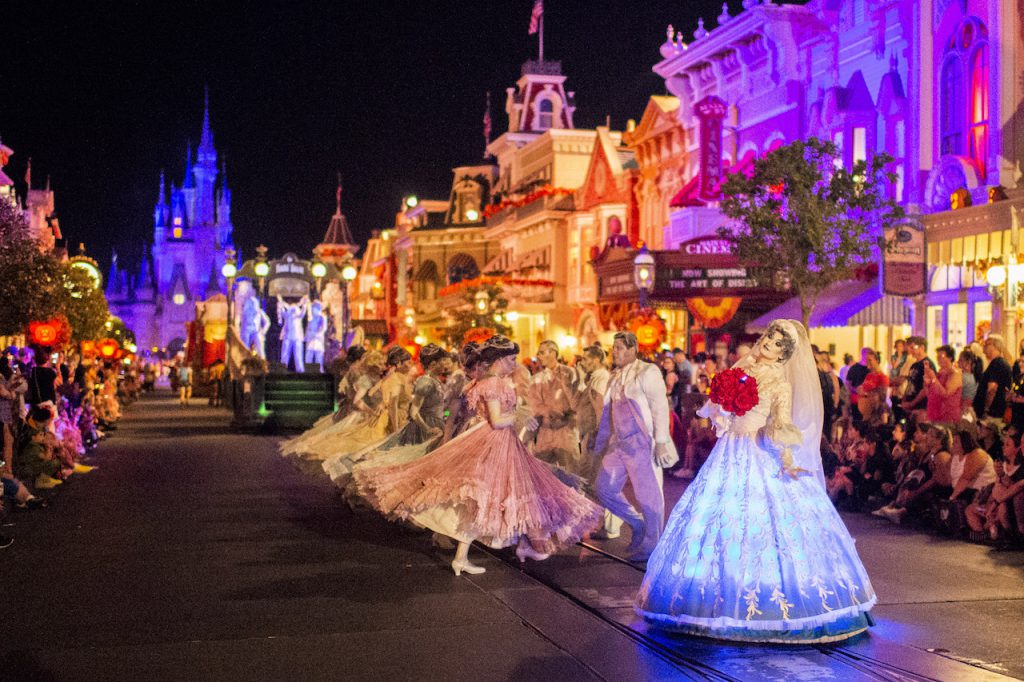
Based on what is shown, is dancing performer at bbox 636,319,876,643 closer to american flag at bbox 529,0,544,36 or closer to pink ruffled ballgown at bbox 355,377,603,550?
pink ruffled ballgown at bbox 355,377,603,550

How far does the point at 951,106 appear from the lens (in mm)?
24828

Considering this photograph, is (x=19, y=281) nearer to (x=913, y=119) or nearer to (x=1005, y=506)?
(x=913, y=119)

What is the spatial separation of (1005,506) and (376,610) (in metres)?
5.93

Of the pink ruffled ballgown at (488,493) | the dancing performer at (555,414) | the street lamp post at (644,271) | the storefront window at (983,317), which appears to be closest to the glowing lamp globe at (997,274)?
the storefront window at (983,317)

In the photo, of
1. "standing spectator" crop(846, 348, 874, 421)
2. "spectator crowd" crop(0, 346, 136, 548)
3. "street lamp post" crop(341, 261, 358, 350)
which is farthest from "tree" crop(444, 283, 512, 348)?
"standing spectator" crop(846, 348, 874, 421)

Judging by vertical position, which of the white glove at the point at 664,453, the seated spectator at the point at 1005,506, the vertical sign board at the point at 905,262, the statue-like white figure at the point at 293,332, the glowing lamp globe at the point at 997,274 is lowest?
the seated spectator at the point at 1005,506

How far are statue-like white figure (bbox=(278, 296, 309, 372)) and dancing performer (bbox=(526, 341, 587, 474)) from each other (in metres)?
20.5

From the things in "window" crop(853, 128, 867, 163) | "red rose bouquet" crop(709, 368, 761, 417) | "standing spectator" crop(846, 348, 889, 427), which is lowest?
"standing spectator" crop(846, 348, 889, 427)

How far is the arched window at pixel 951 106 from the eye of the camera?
2452 centimetres

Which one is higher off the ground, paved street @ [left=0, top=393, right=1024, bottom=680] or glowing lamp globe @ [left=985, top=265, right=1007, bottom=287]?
glowing lamp globe @ [left=985, top=265, right=1007, bottom=287]

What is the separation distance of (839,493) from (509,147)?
167ft

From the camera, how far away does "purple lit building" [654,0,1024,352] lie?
22.8m

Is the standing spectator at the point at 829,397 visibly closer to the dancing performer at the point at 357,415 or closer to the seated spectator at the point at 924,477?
the seated spectator at the point at 924,477

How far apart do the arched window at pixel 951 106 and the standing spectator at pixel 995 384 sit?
11366 millimetres
